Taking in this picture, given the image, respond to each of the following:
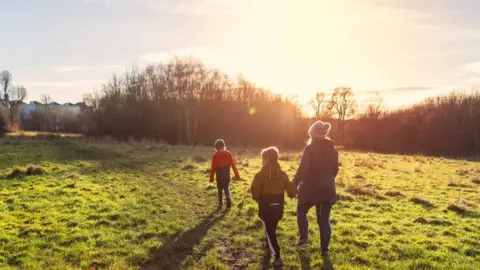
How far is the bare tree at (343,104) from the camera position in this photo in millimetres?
67312

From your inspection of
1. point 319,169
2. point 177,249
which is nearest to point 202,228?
point 177,249

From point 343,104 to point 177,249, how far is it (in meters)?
65.0

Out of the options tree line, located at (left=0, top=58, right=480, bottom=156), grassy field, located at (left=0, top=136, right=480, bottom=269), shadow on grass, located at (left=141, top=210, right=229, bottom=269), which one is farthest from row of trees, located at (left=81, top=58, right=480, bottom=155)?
shadow on grass, located at (left=141, top=210, right=229, bottom=269)

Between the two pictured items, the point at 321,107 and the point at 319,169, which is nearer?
the point at 319,169

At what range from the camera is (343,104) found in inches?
2670

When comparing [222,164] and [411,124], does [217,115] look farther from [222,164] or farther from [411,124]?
[222,164]

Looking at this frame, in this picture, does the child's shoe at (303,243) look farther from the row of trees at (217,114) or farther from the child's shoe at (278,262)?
the row of trees at (217,114)

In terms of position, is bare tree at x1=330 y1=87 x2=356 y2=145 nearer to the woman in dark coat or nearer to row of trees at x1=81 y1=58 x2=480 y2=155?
row of trees at x1=81 y1=58 x2=480 y2=155

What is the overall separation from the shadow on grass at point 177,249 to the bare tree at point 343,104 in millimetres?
62332

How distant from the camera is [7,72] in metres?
74.9

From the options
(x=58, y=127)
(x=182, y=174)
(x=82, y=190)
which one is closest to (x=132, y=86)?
(x=58, y=127)

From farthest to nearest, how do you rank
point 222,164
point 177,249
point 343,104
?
point 343,104, point 222,164, point 177,249

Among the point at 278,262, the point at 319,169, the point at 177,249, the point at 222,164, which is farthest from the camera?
the point at 222,164

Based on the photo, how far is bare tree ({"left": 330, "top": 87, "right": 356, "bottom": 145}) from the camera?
6731 cm
